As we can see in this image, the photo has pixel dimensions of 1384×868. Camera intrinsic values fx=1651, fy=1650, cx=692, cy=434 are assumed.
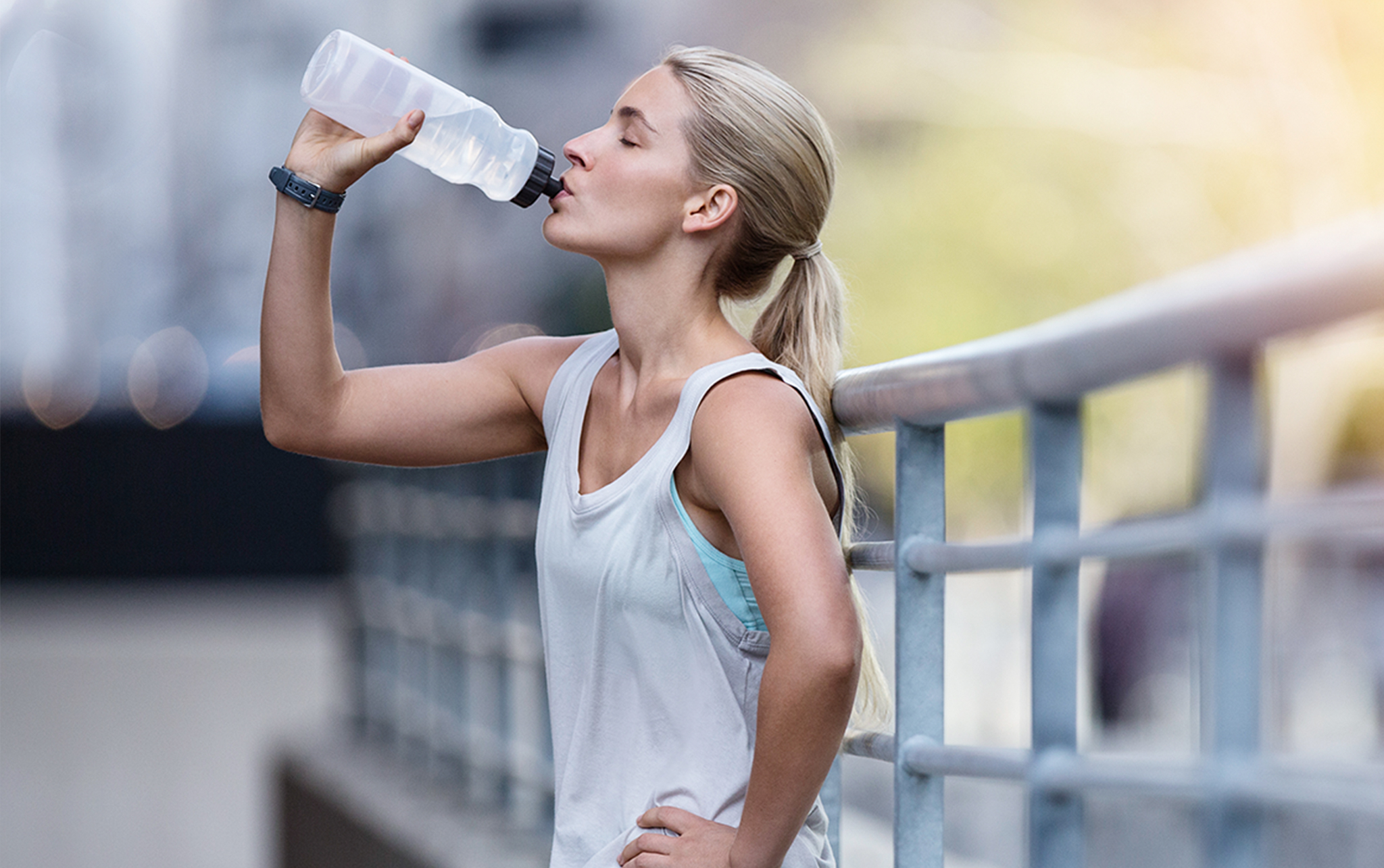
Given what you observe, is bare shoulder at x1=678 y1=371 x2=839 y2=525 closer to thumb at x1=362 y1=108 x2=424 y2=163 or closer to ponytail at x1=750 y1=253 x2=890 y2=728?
ponytail at x1=750 y1=253 x2=890 y2=728

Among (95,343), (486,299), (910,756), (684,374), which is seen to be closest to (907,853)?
(910,756)

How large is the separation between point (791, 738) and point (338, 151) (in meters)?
0.91

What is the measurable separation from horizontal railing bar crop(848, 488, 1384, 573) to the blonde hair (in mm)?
179

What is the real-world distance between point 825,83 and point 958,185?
202 centimetres

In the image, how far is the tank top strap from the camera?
5.84 feet

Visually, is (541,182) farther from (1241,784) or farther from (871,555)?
(1241,784)

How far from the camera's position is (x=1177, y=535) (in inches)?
42.8

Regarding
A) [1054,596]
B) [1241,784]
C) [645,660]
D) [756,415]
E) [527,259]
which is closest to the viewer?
[1241,784]

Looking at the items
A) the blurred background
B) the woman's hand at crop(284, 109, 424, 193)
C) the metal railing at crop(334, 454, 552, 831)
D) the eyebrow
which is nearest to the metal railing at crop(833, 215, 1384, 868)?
the eyebrow

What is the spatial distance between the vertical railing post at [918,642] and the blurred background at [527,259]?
6606 millimetres

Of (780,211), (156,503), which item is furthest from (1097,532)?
(156,503)

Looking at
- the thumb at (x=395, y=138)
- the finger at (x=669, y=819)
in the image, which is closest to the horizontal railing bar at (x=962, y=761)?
the finger at (x=669, y=819)

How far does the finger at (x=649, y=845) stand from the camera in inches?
68.7

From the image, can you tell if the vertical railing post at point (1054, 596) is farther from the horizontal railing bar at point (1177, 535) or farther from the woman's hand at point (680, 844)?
the woman's hand at point (680, 844)
